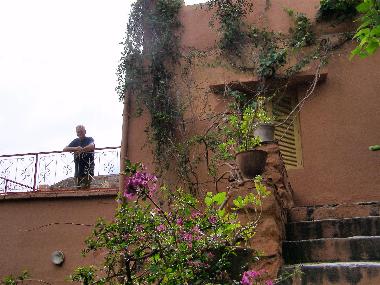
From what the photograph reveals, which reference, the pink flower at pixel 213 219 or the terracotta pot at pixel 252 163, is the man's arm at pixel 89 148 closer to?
the terracotta pot at pixel 252 163

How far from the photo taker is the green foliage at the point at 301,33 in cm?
759

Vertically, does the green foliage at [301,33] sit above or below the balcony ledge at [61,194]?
above

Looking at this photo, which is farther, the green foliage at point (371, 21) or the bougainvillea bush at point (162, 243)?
the green foliage at point (371, 21)

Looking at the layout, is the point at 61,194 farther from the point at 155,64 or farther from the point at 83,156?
the point at 155,64

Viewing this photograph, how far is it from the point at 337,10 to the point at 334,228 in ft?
13.6

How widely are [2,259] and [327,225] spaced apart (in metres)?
5.74

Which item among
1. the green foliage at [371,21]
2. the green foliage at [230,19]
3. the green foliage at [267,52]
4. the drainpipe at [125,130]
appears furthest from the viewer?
the green foliage at [230,19]

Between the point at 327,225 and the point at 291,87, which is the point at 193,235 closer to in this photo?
the point at 327,225

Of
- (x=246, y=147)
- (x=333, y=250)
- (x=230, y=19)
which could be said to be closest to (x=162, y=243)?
(x=333, y=250)

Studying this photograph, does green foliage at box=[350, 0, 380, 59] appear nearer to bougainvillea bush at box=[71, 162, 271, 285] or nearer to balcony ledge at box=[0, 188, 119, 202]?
bougainvillea bush at box=[71, 162, 271, 285]

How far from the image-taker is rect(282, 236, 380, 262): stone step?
171 inches

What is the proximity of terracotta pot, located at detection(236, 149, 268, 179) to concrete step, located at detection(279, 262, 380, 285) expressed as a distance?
3.78 feet

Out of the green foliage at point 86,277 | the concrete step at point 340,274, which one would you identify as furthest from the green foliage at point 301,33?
the green foliage at point 86,277

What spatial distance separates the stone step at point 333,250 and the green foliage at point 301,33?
3.94 meters
